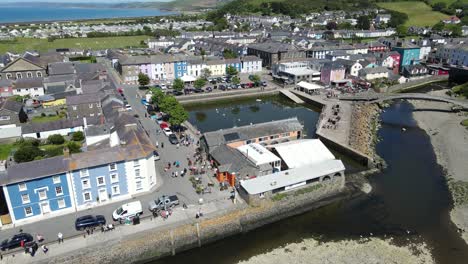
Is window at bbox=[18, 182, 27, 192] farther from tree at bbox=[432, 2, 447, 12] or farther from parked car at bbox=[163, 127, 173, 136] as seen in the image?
tree at bbox=[432, 2, 447, 12]

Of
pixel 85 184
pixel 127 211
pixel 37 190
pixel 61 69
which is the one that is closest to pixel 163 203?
pixel 127 211

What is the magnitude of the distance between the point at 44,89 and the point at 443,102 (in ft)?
213

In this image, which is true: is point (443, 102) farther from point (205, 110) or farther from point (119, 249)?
point (119, 249)

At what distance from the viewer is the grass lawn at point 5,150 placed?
34.4 meters

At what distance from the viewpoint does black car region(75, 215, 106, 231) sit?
22.4 meters

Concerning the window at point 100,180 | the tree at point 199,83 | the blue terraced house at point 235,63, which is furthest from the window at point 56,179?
the blue terraced house at point 235,63

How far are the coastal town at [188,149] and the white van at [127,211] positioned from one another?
8 cm

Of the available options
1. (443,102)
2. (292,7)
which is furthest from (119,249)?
(292,7)

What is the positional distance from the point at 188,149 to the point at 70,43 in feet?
354

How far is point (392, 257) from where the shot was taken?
21969 millimetres

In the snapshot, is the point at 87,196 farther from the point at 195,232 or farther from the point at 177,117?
the point at 177,117

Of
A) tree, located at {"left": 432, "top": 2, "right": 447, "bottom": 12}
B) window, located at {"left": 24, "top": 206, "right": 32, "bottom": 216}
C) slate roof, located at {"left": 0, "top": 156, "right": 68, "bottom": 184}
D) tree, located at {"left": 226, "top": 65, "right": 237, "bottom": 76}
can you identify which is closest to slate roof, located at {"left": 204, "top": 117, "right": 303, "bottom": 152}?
slate roof, located at {"left": 0, "top": 156, "right": 68, "bottom": 184}

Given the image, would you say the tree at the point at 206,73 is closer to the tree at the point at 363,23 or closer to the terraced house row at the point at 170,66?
the terraced house row at the point at 170,66

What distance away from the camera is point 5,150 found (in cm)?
3588
